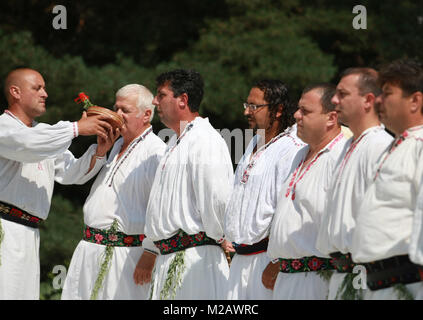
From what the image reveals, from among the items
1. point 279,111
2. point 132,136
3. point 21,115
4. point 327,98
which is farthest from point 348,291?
point 21,115

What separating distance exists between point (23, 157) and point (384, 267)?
10.7 ft

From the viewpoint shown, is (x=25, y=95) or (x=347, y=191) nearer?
(x=347, y=191)

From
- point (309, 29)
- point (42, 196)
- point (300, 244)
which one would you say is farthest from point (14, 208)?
point (309, 29)

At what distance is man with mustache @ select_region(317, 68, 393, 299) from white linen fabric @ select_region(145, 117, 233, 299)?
1.26 m

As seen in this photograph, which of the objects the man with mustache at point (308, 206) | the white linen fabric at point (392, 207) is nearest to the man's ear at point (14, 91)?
the man with mustache at point (308, 206)

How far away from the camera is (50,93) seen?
1104 centimetres

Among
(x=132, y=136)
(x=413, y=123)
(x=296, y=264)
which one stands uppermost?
(x=132, y=136)

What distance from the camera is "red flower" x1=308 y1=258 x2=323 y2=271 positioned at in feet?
15.6


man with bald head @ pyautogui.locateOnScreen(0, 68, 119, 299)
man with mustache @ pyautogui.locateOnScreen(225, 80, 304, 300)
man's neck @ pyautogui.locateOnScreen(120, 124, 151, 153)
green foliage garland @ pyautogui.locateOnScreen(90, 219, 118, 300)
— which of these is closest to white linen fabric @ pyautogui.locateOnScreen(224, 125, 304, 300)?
man with mustache @ pyautogui.locateOnScreen(225, 80, 304, 300)

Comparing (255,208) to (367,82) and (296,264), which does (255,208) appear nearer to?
(296,264)

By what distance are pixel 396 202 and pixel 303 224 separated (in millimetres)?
1003

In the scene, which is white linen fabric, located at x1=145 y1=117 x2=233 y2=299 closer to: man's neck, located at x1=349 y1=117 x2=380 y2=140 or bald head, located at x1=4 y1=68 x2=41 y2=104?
man's neck, located at x1=349 y1=117 x2=380 y2=140

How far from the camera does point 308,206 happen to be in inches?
187
